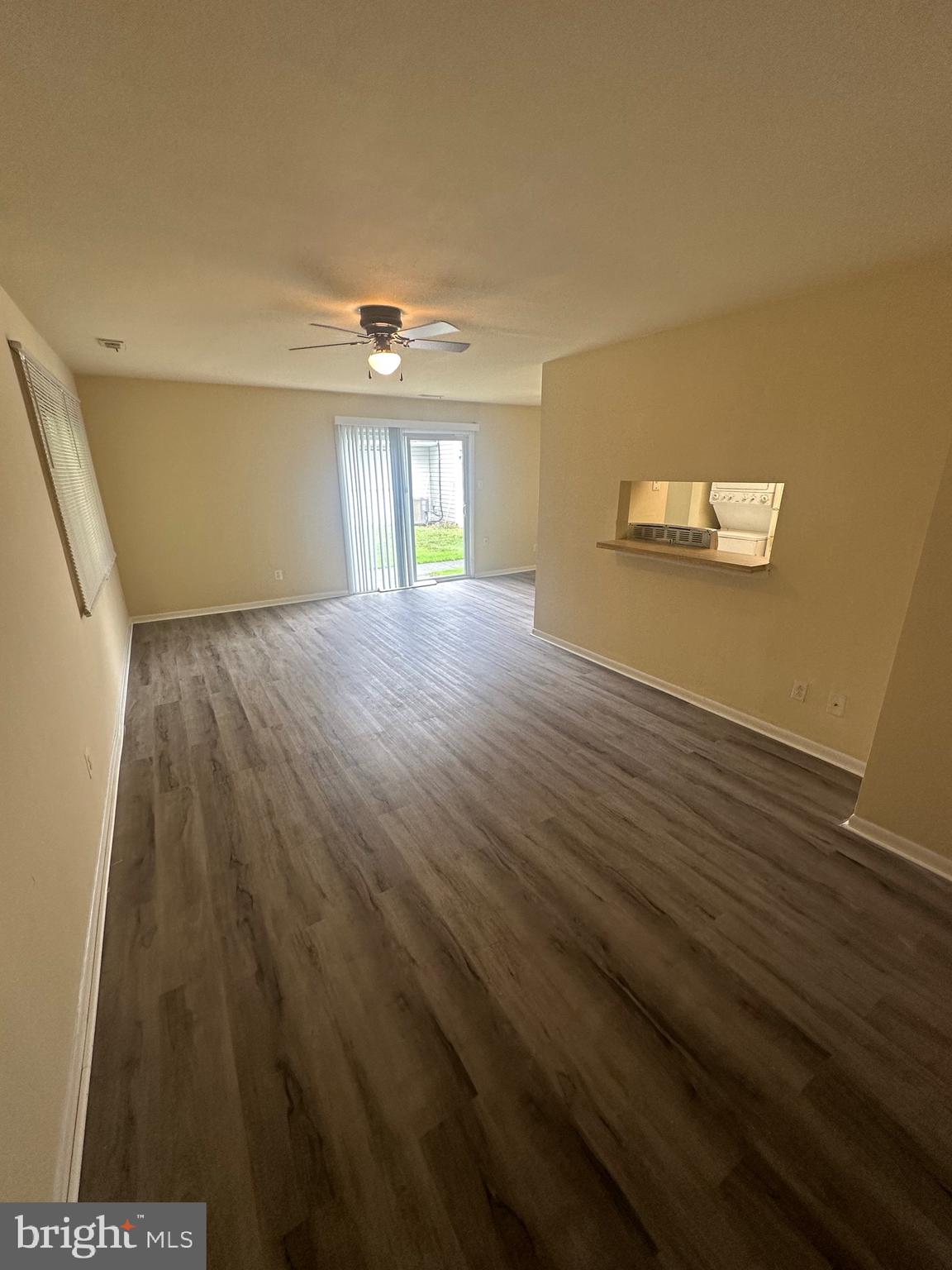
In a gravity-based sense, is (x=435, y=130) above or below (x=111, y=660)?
above

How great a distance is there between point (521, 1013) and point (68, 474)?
3623 millimetres

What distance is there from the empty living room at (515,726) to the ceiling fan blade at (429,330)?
86 mm

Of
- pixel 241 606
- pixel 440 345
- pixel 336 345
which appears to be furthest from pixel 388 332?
pixel 241 606

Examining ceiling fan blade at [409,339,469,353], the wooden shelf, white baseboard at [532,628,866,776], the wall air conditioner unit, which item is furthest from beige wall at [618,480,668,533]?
ceiling fan blade at [409,339,469,353]

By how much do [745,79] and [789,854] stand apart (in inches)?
99.6

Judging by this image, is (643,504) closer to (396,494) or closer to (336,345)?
(336,345)

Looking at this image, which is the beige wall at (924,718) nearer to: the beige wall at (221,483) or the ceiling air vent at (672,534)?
the ceiling air vent at (672,534)

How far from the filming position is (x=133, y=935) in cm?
171

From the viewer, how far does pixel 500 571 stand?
7.41 meters

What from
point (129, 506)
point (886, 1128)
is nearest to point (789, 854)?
point (886, 1128)

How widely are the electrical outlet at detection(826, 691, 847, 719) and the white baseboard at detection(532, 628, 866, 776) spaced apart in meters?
0.22

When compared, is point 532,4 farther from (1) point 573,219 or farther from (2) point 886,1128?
(2) point 886,1128

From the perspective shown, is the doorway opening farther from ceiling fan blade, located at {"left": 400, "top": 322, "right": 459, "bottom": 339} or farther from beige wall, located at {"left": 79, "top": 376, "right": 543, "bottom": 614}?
ceiling fan blade, located at {"left": 400, "top": 322, "right": 459, "bottom": 339}

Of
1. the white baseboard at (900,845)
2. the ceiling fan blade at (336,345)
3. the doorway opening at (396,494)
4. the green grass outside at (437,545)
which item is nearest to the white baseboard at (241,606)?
the doorway opening at (396,494)
